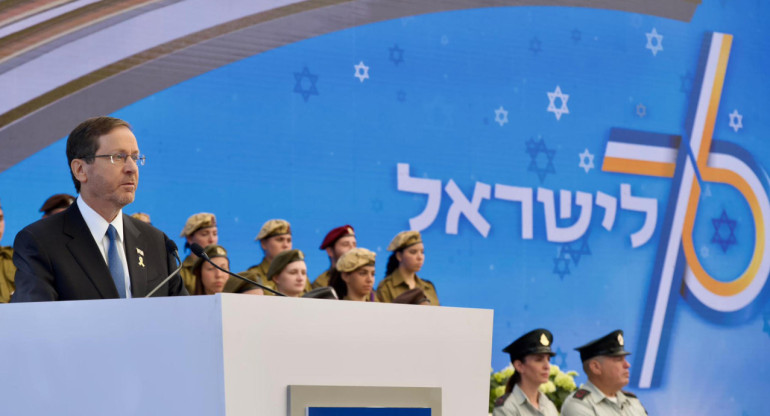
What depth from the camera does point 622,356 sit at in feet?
13.8

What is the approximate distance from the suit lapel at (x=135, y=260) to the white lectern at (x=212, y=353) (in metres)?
0.27

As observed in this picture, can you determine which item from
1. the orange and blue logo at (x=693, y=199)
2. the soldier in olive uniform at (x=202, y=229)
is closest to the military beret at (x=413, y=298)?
the soldier in olive uniform at (x=202, y=229)

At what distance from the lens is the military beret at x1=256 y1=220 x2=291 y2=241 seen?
4.34 metres

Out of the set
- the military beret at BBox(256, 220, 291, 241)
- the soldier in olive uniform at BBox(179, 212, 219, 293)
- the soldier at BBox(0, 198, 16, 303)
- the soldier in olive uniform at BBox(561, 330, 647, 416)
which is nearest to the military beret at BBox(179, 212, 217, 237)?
the soldier in olive uniform at BBox(179, 212, 219, 293)

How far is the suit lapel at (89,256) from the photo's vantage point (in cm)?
160

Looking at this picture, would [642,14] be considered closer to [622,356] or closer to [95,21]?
[622,356]

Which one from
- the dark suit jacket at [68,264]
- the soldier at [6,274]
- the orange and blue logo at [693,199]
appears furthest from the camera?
the orange and blue logo at [693,199]

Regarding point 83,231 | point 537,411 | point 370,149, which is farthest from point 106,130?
point 370,149

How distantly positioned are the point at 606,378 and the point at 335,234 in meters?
1.34

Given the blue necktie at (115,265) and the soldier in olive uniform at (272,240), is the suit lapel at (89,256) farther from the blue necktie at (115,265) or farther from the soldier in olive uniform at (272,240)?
the soldier in olive uniform at (272,240)

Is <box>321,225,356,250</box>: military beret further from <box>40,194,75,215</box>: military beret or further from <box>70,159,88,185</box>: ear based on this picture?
<box>70,159,88,185</box>: ear

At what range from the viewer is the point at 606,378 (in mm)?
4180

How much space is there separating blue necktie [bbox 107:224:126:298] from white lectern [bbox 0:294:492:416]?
0.26m

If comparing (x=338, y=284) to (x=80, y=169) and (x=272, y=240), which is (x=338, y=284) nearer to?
(x=272, y=240)
